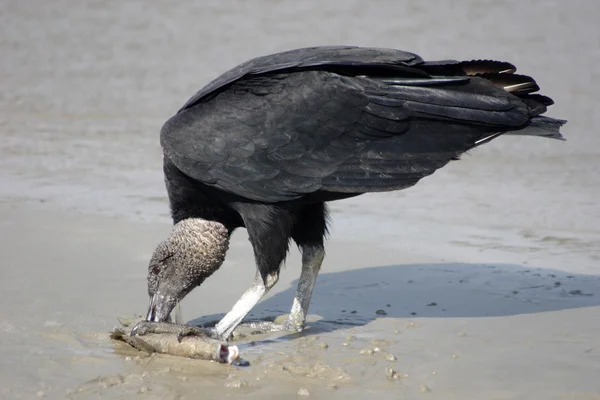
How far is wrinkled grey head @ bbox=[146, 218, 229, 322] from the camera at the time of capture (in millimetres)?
4125

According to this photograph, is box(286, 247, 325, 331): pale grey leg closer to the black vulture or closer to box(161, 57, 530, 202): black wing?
the black vulture

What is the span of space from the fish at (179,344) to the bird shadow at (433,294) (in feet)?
1.87

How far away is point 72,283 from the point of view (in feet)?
14.9

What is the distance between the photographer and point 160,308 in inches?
161

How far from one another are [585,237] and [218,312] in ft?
7.50

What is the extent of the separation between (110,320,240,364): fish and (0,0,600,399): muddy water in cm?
7

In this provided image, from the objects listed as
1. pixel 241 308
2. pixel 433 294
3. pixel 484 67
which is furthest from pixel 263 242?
pixel 484 67

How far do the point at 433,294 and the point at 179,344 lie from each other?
151 cm

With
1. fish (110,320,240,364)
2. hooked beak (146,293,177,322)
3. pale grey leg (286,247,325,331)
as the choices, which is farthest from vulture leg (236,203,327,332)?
fish (110,320,240,364)

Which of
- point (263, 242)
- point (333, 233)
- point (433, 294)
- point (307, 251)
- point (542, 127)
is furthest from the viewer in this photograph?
point (333, 233)

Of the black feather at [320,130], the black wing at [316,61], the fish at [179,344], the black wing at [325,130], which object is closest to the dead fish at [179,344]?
the fish at [179,344]

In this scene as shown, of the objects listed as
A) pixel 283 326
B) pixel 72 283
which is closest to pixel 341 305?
pixel 283 326

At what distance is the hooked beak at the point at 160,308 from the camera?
4055 mm

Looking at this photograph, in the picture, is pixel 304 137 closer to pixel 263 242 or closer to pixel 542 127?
pixel 263 242
